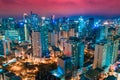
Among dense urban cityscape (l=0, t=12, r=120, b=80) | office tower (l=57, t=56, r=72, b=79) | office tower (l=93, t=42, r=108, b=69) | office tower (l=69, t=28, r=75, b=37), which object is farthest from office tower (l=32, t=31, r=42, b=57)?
office tower (l=69, t=28, r=75, b=37)

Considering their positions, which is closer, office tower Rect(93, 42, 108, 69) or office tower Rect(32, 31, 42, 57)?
office tower Rect(93, 42, 108, 69)

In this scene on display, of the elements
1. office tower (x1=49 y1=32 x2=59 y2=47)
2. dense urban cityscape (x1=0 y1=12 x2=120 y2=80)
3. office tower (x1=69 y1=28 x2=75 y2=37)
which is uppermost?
office tower (x1=69 y1=28 x2=75 y2=37)

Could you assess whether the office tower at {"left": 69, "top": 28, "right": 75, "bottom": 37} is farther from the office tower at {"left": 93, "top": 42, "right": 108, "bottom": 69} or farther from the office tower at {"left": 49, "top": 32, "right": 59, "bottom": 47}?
the office tower at {"left": 93, "top": 42, "right": 108, "bottom": 69}

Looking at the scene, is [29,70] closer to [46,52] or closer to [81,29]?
[46,52]

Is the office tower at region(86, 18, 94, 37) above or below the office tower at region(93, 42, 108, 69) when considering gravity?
above

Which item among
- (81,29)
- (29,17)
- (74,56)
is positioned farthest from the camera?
(29,17)

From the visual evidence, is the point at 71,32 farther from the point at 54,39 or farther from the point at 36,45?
the point at 36,45

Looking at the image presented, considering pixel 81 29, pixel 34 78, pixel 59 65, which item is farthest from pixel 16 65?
pixel 81 29

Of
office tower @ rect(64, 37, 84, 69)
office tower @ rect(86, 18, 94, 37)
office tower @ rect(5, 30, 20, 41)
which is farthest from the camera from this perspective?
office tower @ rect(86, 18, 94, 37)
